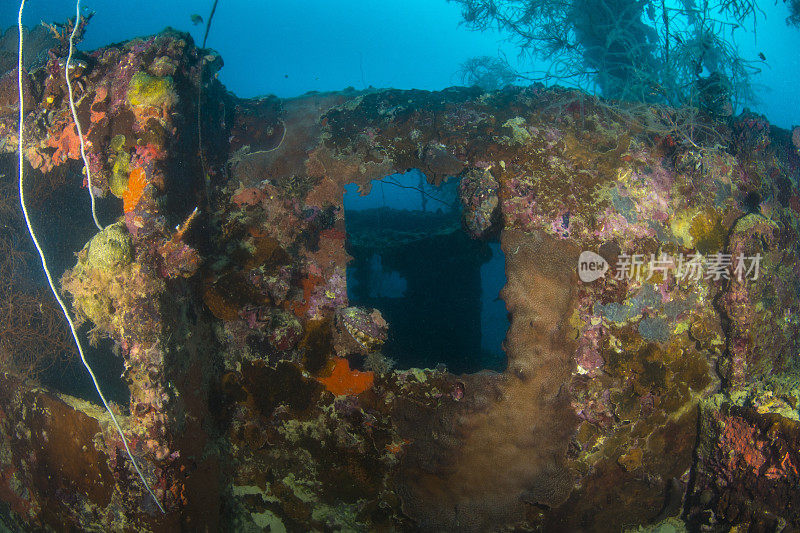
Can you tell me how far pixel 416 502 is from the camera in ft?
12.1

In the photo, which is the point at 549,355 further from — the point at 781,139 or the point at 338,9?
the point at 338,9

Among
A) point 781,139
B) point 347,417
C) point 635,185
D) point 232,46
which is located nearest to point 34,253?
point 347,417

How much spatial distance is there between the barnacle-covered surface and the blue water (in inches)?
3624

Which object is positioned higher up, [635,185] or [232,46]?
[232,46]

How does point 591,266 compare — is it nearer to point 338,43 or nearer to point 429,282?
point 429,282

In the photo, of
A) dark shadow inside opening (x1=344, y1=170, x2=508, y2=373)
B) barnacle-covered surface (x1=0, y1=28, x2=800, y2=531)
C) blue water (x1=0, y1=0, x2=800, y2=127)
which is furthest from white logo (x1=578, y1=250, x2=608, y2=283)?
blue water (x1=0, y1=0, x2=800, y2=127)

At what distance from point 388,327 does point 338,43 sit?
445ft

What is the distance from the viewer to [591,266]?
3637mm

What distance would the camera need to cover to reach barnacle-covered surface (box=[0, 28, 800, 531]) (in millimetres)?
3326

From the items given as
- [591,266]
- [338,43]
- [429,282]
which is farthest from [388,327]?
[338,43]

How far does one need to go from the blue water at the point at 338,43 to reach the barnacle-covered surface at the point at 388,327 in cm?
9206

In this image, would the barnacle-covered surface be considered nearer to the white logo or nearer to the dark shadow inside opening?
the white logo

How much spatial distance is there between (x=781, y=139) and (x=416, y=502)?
6.31 metres

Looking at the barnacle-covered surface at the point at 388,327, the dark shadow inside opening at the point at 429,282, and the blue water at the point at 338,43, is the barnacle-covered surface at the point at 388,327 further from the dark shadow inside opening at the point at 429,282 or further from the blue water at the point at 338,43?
the blue water at the point at 338,43
